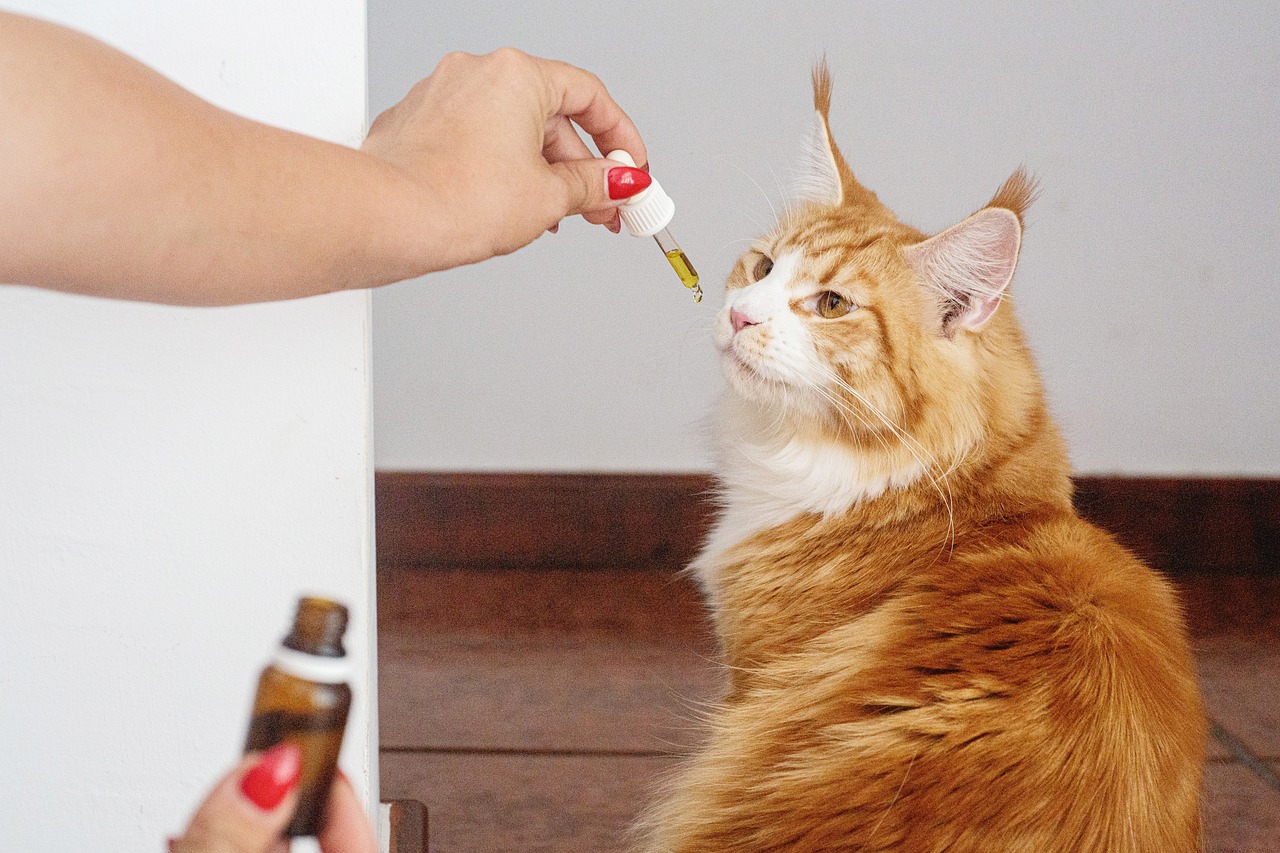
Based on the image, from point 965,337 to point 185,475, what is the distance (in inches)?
29.5

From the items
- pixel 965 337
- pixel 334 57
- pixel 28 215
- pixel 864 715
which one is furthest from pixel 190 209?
pixel 965 337

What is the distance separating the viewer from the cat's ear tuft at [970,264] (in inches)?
39.4

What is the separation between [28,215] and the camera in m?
0.58

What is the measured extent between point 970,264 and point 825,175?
300 millimetres

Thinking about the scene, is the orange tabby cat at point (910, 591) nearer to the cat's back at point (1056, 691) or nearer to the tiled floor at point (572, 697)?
the cat's back at point (1056, 691)

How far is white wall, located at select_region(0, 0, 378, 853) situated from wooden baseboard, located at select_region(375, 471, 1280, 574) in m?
1.08

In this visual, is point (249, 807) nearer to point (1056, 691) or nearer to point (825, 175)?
point (1056, 691)

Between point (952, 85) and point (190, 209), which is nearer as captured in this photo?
point (190, 209)

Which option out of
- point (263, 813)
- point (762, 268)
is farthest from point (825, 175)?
point (263, 813)

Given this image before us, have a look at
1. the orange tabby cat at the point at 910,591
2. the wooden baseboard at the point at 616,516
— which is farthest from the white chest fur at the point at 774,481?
the wooden baseboard at the point at 616,516

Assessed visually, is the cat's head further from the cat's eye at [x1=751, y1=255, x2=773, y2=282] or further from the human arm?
the human arm

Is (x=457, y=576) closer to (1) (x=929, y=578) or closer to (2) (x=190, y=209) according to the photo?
(1) (x=929, y=578)

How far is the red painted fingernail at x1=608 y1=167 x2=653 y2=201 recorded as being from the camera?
929 mm

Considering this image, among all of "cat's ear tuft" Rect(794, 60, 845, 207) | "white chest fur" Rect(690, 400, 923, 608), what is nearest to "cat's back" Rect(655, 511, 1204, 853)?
"white chest fur" Rect(690, 400, 923, 608)
